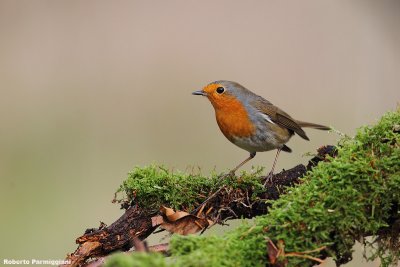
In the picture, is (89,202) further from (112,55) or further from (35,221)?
(112,55)

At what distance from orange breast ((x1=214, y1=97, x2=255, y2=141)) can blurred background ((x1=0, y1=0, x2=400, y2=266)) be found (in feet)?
8.47

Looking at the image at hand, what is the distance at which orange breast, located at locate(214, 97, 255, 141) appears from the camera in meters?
5.18

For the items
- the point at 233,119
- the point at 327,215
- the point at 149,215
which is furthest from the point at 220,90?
the point at 327,215

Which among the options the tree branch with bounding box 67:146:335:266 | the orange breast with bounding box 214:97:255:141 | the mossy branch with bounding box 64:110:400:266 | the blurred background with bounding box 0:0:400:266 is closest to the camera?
the mossy branch with bounding box 64:110:400:266

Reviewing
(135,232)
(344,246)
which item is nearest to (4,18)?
(135,232)

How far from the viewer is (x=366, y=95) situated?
9547mm

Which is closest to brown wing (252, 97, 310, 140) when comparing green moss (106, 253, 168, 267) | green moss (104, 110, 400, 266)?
green moss (104, 110, 400, 266)

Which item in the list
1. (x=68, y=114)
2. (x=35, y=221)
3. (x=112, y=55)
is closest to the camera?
(x=35, y=221)

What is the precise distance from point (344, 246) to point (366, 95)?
292 inches

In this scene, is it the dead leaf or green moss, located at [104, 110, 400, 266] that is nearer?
green moss, located at [104, 110, 400, 266]

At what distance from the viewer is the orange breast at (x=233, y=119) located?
17.0 ft

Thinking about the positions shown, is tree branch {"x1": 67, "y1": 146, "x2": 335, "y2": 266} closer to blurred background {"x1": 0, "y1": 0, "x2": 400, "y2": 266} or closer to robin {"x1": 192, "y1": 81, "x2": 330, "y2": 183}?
robin {"x1": 192, "y1": 81, "x2": 330, "y2": 183}

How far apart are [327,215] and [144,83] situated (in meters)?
7.88

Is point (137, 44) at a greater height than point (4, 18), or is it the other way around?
point (4, 18)
